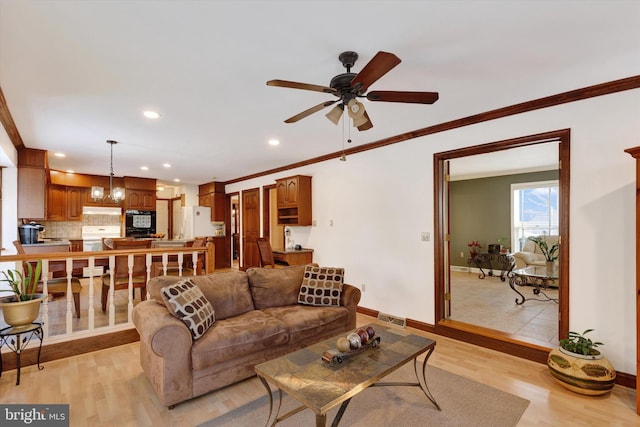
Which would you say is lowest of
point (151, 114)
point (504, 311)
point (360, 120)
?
point (504, 311)

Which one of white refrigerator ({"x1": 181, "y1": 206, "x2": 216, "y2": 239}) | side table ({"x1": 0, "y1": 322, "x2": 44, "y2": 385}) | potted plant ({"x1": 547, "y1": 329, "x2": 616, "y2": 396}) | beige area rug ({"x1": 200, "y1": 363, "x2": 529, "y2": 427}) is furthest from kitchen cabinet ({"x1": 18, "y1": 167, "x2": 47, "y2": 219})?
potted plant ({"x1": 547, "y1": 329, "x2": 616, "y2": 396})

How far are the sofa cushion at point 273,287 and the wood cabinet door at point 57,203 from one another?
19.6 ft

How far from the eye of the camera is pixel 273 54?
2094mm

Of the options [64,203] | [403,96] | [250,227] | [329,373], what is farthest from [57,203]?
[403,96]

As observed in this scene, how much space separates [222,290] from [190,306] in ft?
1.72

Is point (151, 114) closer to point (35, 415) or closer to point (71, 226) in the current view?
point (35, 415)

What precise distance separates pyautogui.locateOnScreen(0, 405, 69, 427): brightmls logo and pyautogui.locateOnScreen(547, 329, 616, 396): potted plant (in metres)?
3.66

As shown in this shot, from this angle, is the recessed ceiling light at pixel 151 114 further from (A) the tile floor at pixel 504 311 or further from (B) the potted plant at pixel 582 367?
(B) the potted plant at pixel 582 367

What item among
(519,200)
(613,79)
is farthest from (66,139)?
(519,200)

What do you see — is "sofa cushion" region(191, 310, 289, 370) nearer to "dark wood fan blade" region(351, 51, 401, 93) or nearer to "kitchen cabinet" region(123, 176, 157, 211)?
"dark wood fan blade" region(351, 51, 401, 93)

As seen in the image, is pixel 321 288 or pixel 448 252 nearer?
pixel 321 288

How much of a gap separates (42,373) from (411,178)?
14.1 feet

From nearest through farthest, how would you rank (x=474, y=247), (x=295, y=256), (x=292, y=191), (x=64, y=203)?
(x=295, y=256) < (x=292, y=191) < (x=64, y=203) < (x=474, y=247)

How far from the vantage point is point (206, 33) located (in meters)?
1.86
